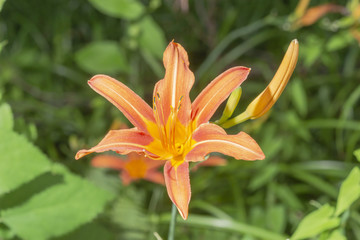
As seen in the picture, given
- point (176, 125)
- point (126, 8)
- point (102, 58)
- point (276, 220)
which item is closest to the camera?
point (176, 125)

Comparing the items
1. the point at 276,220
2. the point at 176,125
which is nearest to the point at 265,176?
the point at 276,220

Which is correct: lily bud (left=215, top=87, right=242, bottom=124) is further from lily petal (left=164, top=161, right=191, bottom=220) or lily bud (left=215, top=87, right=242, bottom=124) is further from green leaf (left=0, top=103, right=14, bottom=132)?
green leaf (left=0, top=103, right=14, bottom=132)

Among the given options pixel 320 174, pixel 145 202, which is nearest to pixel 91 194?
pixel 145 202

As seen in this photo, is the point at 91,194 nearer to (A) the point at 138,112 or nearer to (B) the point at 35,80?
(A) the point at 138,112

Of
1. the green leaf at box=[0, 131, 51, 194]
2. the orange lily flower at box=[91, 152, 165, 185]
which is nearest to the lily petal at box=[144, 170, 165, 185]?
the orange lily flower at box=[91, 152, 165, 185]

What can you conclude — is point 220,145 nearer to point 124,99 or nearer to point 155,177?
point 124,99

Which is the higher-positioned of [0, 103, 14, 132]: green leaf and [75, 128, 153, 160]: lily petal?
[75, 128, 153, 160]: lily petal

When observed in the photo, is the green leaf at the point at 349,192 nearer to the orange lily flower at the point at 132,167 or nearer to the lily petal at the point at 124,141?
the lily petal at the point at 124,141

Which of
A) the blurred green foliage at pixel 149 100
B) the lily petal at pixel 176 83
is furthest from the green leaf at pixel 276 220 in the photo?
the lily petal at pixel 176 83
